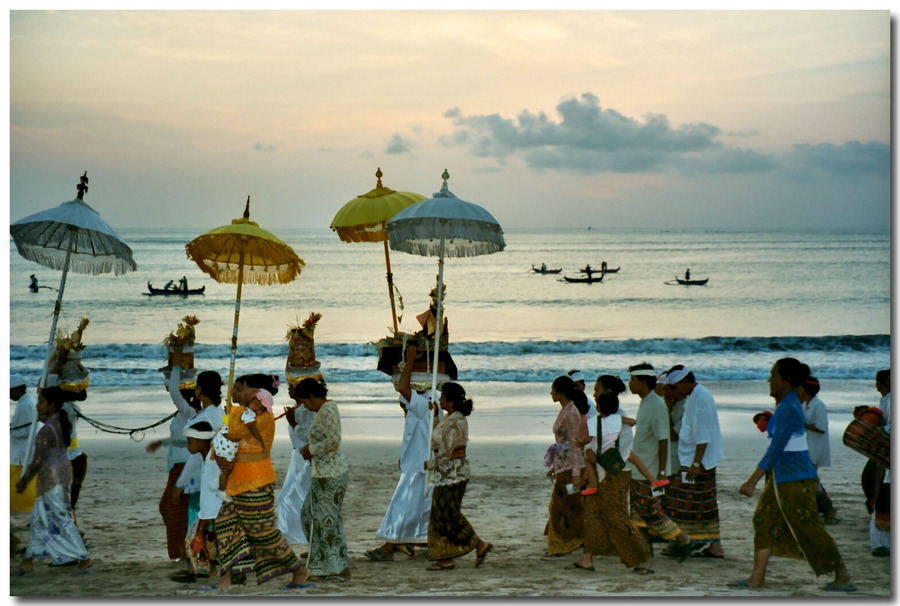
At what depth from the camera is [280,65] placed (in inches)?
314

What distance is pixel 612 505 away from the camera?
23.3 feet

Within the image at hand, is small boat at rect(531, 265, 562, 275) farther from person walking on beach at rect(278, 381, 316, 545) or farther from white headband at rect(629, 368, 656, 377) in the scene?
white headband at rect(629, 368, 656, 377)

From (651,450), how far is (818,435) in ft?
6.12

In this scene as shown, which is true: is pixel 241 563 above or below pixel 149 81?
below

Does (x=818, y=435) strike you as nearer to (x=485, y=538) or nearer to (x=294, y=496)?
(x=485, y=538)

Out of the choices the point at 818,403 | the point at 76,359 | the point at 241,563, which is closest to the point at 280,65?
the point at 76,359

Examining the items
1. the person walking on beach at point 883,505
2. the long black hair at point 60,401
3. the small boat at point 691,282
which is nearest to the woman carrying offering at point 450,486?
the long black hair at point 60,401

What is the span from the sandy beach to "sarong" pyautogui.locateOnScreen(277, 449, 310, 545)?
0.48 ft

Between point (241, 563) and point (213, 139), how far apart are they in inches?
161

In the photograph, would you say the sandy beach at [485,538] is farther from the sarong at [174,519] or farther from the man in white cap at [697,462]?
the man in white cap at [697,462]

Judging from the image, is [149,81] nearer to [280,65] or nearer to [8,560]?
[280,65]

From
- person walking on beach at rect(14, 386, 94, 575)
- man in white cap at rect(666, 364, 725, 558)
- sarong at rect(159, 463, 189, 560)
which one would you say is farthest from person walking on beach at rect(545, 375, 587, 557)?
person walking on beach at rect(14, 386, 94, 575)

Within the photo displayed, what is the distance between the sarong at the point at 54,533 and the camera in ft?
23.0

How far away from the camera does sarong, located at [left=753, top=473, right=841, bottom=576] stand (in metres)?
6.30
